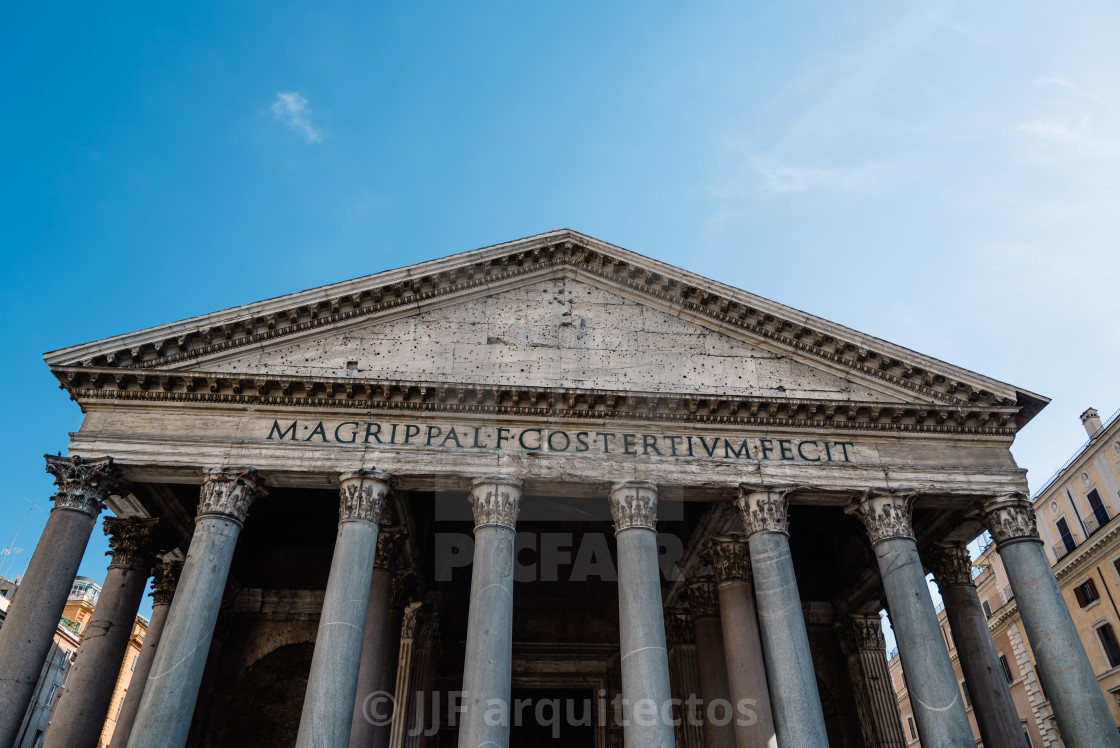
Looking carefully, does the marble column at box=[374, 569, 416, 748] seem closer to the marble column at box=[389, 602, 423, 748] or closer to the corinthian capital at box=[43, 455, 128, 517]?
the marble column at box=[389, 602, 423, 748]

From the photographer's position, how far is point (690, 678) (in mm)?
15148

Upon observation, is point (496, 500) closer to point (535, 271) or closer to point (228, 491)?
point (228, 491)

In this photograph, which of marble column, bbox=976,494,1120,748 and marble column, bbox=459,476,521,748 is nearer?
marble column, bbox=459,476,521,748

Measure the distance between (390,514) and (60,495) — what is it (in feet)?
15.1

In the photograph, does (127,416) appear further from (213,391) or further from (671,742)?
(671,742)

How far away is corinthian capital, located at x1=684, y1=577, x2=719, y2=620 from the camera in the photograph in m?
14.6

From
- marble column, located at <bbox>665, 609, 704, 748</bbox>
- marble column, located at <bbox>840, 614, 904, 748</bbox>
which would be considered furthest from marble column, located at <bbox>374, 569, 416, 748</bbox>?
marble column, located at <bbox>840, 614, 904, 748</bbox>

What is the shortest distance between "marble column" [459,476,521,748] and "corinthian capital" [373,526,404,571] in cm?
203

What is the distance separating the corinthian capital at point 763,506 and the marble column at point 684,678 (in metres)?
3.69

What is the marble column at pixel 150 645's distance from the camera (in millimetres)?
12328

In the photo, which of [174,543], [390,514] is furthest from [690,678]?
[174,543]

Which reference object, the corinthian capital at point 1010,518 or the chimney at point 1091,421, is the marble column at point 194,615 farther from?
the chimney at point 1091,421

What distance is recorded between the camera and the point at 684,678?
1516cm

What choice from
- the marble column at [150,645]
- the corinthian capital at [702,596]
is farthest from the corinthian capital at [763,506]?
the marble column at [150,645]
